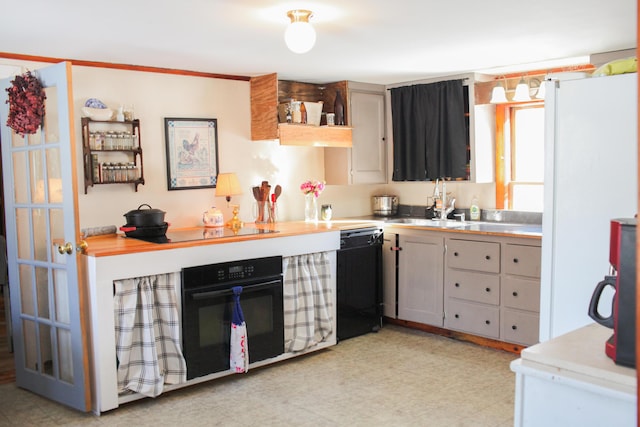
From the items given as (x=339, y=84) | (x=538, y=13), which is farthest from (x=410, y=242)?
(x=538, y=13)

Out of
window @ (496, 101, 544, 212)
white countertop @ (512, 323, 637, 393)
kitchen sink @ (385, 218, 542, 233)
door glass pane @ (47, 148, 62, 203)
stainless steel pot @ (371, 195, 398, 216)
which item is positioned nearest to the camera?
white countertop @ (512, 323, 637, 393)

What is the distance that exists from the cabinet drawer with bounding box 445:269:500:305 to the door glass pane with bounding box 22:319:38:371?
9.82 feet

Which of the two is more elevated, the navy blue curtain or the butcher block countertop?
the navy blue curtain

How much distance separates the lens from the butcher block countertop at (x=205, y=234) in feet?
11.6

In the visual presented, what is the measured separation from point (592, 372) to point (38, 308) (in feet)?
10.8

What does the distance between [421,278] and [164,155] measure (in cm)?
227

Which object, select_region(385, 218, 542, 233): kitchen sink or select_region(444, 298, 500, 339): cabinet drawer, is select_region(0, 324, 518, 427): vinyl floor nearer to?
select_region(444, 298, 500, 339): cabinet drawer

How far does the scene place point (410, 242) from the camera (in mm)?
5062

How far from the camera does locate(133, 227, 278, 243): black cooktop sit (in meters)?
3.89

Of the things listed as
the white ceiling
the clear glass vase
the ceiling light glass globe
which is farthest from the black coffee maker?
the clear glass vase

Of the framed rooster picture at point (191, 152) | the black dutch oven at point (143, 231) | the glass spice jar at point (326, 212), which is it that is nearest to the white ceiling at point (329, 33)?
the framed rooster picture at point (191, 152)

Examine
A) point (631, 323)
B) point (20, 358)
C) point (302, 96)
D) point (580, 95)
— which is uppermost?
point (302, 96)

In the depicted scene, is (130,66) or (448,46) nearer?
(448,46)

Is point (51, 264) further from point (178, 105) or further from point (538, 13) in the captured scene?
point (538, 13)
